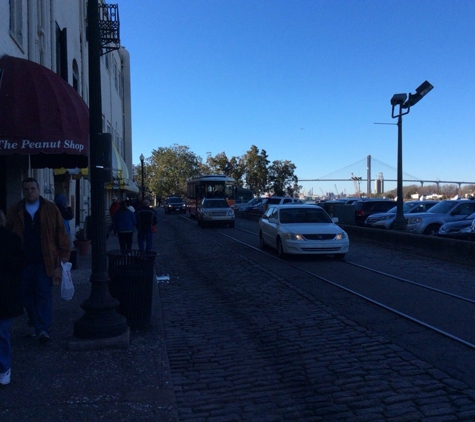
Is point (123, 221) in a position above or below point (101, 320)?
above

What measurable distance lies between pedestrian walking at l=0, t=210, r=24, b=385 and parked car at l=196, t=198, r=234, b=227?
24.3 metres

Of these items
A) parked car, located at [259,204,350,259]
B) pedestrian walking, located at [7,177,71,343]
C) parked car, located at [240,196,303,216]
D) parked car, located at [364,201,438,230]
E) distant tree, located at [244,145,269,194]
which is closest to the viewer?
pedestrian walking, located at [7,177,71,343]

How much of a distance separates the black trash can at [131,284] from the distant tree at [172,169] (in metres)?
78.0

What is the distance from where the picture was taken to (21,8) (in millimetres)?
11242

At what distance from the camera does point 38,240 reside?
6.12 m

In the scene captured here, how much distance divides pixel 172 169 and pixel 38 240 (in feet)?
264

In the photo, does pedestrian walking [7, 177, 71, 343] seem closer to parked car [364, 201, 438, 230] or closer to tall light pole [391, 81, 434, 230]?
tall light pole [391, 81, 434, 230]

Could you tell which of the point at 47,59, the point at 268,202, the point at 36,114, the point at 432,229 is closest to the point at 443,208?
the point at 432,229

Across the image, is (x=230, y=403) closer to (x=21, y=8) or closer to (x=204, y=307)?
(x=204, y=307)

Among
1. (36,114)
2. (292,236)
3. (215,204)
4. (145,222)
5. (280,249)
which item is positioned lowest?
(280,249)

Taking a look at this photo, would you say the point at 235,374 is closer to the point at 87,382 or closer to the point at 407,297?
the point at 87,382

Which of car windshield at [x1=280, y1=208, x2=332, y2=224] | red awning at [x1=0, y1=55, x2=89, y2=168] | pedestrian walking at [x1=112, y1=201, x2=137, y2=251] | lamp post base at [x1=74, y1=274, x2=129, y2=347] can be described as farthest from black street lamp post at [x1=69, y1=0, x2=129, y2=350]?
car windshield at [x1=280, y1=208, x2=332, y2=224]

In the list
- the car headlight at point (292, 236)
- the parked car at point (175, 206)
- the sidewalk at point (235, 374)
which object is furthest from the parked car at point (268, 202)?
the sidewalk at point (235, 374)

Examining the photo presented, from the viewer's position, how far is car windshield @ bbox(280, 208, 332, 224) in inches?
604
